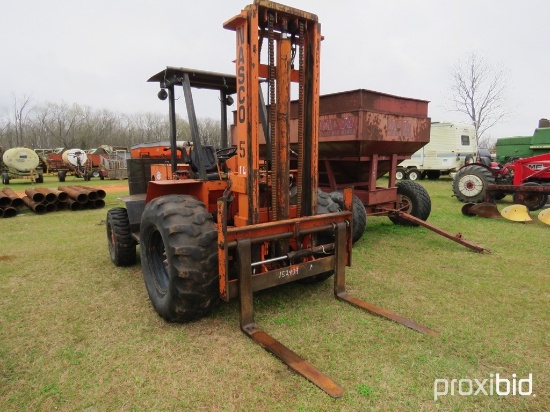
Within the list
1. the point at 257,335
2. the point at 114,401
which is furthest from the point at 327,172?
the point at 114,401

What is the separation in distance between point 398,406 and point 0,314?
416 cm

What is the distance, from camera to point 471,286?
469cm

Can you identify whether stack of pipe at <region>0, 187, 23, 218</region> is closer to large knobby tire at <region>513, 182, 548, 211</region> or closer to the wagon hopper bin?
the wagon hopper bin

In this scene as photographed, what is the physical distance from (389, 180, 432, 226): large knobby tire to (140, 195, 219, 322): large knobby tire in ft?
18.1

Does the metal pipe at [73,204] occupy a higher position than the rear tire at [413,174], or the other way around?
the rear tire at [413,174]

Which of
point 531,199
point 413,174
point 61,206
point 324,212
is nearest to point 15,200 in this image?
point 61,206

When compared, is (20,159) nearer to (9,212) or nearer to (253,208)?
(9,212)

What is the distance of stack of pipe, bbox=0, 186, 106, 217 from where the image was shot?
424 inches

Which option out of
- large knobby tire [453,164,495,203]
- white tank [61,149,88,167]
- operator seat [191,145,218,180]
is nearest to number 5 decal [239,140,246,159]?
operator seat [191,145,218,180]

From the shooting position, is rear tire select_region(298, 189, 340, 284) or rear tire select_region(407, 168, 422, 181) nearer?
rear tire select_region(298, 189, 340, 284)

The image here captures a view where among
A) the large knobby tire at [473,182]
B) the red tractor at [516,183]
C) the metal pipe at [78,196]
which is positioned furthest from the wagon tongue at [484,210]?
the metal pipe at [78,196]

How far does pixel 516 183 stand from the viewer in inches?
409

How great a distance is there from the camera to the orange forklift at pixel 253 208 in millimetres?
3395

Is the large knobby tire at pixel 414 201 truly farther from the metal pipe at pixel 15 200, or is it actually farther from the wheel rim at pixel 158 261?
the metal pipe at pixel 15 200
